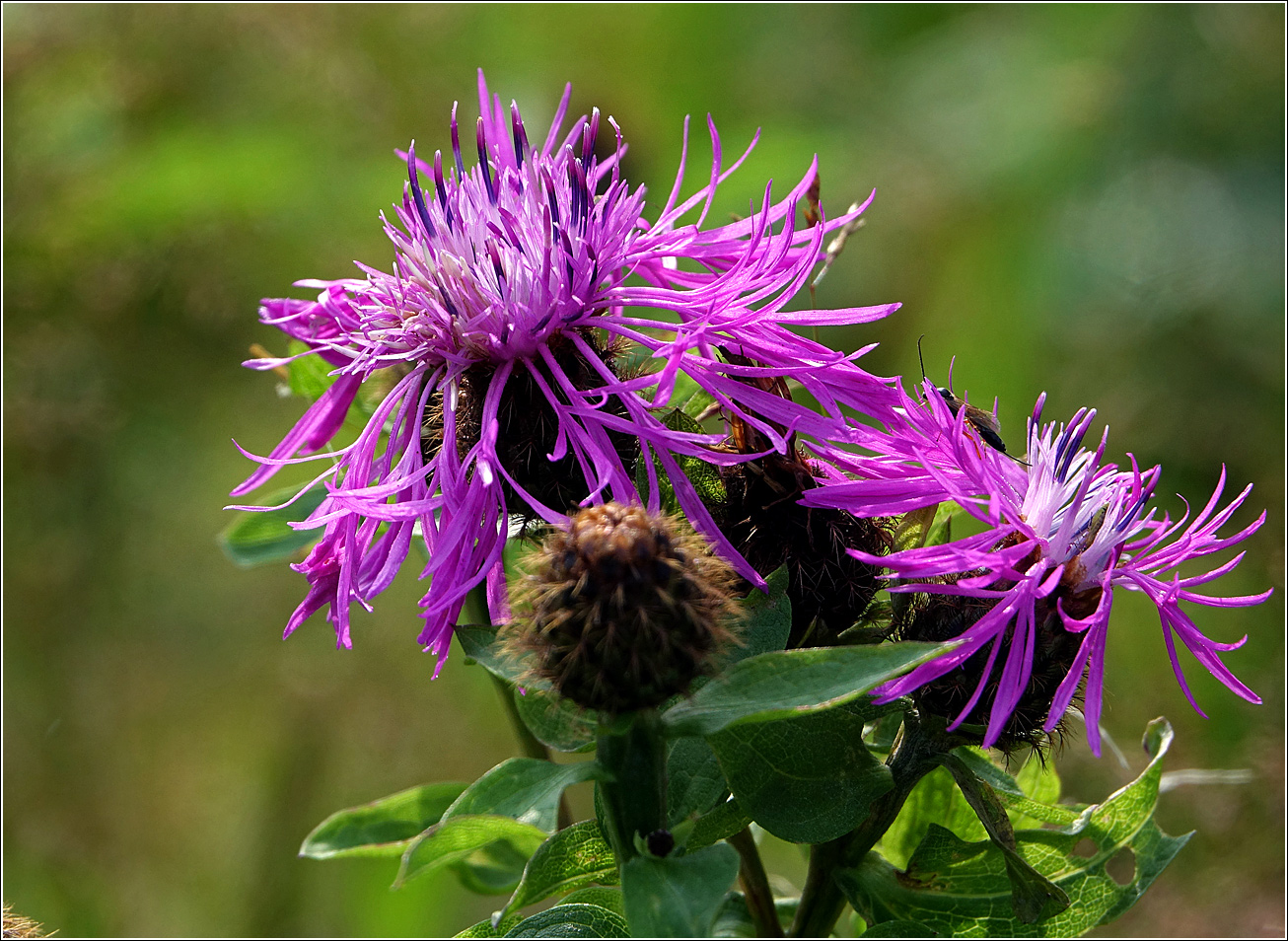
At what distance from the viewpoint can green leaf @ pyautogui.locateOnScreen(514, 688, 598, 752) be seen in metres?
1.04

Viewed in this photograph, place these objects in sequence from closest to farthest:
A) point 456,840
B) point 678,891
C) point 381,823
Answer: point 678,891 → point 456,840 → point 381,823

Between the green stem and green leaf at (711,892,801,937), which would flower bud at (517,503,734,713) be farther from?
green leaf at (711,892,801,937)

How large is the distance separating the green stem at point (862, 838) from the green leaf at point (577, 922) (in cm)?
22

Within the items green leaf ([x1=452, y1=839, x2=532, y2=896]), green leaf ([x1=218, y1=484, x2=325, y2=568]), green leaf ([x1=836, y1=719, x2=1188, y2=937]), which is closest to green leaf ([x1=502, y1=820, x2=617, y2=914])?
green leaf ([x1=836, y1=719, x2=1188, y2=937])

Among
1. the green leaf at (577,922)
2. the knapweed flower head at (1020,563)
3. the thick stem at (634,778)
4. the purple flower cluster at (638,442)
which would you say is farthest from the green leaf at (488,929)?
the knapweed flower head at (1020,563)

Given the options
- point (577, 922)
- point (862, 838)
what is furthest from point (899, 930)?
point (577, 922)

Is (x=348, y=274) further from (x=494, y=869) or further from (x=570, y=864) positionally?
(x=570, y=864)

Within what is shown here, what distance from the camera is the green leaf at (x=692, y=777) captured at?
41.8 inches

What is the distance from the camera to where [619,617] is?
88 centimetres

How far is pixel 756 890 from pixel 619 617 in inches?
18.6

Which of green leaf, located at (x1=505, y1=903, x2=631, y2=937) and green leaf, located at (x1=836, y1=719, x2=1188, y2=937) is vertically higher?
green leaf, located at (x1=505, y1=903, x2=631, y2=937)

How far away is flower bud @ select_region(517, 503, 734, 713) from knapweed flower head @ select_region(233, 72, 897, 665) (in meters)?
0.13

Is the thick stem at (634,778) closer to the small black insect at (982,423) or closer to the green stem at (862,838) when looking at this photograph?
the green stem at (862,838)

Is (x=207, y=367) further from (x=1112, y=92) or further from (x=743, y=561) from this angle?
(x=1112, y=92)
